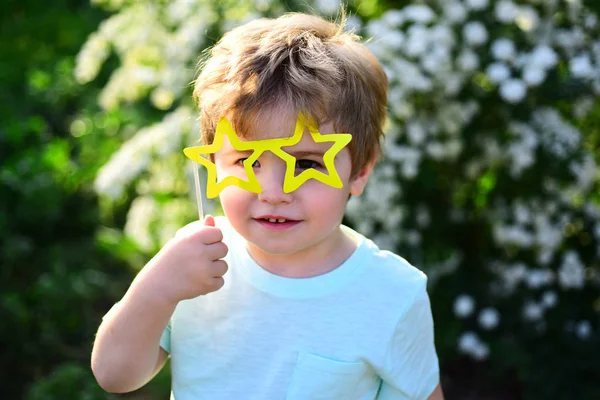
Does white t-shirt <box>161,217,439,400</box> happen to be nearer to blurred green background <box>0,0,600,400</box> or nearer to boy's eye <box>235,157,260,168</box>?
boy's eye <box>235,157,260,168</box>

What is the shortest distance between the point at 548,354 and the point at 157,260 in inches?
93.9

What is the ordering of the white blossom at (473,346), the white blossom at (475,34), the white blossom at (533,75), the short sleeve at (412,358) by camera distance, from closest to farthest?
the short sleeve at (412,358), the white blossom at (533,75), the white blossom at (475,34), the white blossom at (473,346)

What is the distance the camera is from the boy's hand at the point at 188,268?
1.55m

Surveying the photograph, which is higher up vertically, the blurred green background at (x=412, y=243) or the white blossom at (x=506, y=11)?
the white blossom at (x=506, y=11)

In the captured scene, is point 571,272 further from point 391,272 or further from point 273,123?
point 273,123

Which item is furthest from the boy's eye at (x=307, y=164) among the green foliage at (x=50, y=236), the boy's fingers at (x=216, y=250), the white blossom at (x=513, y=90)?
the green foliage at (x=50, y=236)

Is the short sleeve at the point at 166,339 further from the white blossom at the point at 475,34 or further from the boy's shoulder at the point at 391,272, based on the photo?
the white blossom at the point at 475,34

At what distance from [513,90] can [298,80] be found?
193cm

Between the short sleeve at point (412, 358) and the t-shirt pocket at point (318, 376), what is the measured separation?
8cm

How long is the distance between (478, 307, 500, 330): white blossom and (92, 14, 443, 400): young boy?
184 centimetres

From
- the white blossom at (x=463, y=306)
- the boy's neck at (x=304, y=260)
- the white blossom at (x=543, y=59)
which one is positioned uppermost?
the boy's neck at (x=304, y=260)

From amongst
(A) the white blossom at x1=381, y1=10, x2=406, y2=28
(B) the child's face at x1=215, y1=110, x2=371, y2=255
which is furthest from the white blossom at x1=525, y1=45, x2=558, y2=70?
(B) the child's face at x1=215, y1=110, x2=371, y2=255

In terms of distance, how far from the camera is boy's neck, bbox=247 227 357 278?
5.56ft

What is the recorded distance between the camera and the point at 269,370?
5.38ft
